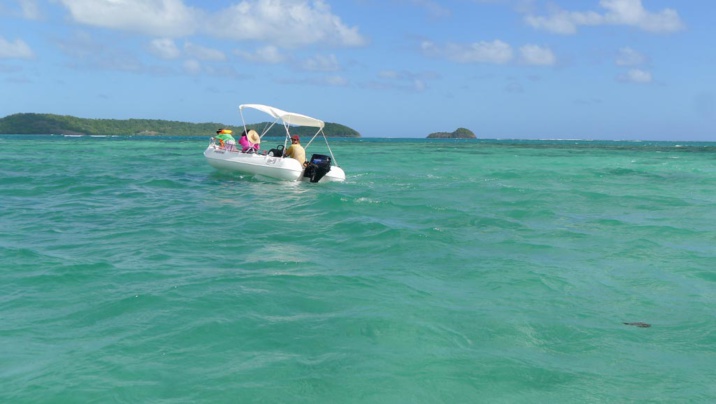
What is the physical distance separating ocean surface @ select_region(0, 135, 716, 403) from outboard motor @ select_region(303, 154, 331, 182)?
6.10 m

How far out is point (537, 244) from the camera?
1027cm

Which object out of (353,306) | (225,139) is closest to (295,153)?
(225,139)

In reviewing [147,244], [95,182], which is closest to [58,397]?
[147,244]

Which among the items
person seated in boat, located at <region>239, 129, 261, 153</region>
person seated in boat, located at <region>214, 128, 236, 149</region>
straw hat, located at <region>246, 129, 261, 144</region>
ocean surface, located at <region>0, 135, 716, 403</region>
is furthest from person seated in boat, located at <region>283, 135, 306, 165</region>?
ocean surface, located at <region>0, 135, 716, 403</region>

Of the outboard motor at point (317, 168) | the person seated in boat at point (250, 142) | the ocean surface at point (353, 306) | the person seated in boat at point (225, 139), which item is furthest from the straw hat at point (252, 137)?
the ocean surface at point (353, 306)

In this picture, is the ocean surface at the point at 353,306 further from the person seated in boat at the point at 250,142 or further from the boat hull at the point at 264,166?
the person seated in boat at the point at 250,142

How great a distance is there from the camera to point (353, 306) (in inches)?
260

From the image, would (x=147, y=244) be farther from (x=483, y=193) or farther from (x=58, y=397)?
(x=483, y=193)

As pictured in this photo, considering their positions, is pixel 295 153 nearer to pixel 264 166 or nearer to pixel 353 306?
pixel 264 166

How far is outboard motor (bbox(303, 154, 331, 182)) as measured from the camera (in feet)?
65.1

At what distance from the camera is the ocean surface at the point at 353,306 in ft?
15.5

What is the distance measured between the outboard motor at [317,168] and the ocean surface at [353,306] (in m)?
6.10

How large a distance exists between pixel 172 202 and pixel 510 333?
11542 mm

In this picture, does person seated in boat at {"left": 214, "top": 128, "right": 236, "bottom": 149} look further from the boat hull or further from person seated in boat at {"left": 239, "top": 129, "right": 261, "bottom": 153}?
person seated in boat at {"left": 239, "top": 129, "right": 261, "bottom": 153}
